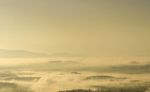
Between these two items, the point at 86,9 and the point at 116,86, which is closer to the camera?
the point at 116,86

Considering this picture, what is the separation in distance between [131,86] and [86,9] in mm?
714

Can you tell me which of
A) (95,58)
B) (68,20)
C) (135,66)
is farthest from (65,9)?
(135,66)

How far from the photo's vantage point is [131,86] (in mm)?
2184

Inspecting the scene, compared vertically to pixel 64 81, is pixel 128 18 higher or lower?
higher

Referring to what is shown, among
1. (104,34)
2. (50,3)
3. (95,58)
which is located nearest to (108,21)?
(104,34)

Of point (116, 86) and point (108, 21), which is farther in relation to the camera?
point (108, 21)

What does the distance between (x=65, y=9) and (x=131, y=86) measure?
810 millimetres

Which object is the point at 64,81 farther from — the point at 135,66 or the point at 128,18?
the point at 128,18

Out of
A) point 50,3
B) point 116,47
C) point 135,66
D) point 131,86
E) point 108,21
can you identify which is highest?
point 50,3

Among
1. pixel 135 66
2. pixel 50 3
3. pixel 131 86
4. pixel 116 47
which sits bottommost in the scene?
pixel 131 86

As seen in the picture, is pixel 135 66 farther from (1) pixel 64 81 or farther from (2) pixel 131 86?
(1) pixel 64 81

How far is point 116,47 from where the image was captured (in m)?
2.30

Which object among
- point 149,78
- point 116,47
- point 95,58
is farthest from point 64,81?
point 149,78

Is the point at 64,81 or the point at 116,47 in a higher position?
the point at 116,47
